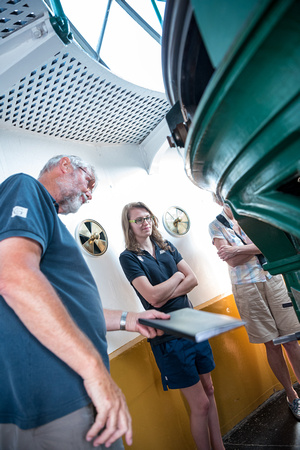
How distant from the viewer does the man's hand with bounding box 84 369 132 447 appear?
837mm

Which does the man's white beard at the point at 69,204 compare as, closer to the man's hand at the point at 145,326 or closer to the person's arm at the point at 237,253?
the man's hand at the point at 145,326

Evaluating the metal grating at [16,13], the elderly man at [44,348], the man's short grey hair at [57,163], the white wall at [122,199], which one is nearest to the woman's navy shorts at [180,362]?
the white wall at [122,199]

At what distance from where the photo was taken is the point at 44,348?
945 mm

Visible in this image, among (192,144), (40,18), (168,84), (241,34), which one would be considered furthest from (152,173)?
(241,34)

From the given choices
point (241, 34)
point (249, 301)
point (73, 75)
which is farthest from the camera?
point (249, 301)

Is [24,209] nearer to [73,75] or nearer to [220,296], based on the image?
[73,75]

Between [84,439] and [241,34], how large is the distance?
1.11 meters

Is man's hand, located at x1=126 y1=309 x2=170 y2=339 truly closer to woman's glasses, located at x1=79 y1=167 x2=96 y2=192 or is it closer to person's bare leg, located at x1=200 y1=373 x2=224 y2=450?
woman's glasses, located at x1=79 y1=167 x2=96 y2=192

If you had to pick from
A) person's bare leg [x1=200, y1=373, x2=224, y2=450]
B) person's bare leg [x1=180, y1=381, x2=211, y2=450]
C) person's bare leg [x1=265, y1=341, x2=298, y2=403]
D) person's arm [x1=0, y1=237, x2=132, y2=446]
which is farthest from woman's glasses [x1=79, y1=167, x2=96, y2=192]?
person's bare leg [x1=265, y1=341, x2=298, y2=403]

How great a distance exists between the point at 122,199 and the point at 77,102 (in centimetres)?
98

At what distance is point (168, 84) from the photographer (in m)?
0.92

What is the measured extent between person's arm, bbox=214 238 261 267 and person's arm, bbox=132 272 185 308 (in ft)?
2.01

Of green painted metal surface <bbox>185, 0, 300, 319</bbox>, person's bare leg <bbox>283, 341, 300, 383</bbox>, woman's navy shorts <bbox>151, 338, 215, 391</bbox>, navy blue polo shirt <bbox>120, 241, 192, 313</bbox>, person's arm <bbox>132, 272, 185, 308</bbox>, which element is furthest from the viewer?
person's bare leg <bbox>283, 341, 300, 383</bbox>

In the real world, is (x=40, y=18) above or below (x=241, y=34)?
above
